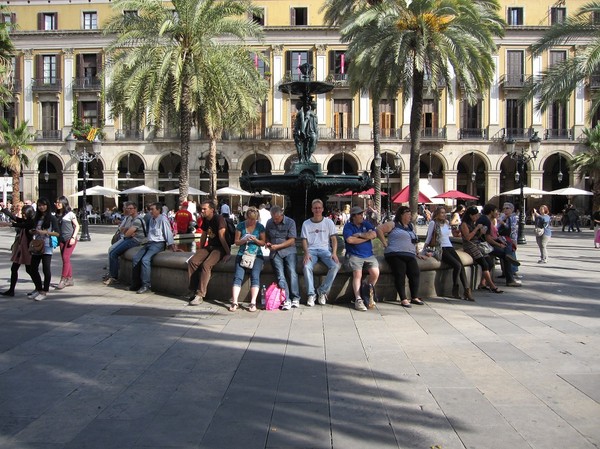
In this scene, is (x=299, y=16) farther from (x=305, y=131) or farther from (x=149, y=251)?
(x=149, y=251)

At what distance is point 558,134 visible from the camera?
3994cm

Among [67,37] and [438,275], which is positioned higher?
[67,37]

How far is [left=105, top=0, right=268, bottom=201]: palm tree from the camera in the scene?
19219 millimetres

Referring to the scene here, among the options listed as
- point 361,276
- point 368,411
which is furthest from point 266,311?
point 368,411

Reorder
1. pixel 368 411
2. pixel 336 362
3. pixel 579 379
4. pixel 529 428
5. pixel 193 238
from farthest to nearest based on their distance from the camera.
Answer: pixel 193 238 → pixel 336 362 → pixel 579 379 → pixel 368 411 → pixel 529 428

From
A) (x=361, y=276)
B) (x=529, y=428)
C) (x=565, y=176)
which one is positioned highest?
(x=565, y=176)

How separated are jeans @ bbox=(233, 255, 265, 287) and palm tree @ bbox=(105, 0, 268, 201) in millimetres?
11965

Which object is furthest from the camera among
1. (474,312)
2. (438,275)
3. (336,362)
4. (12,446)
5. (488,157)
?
(488,157)

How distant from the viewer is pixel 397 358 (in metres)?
5.58

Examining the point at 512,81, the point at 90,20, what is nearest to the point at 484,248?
the point at 512,81

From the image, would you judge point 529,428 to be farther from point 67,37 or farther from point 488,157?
point 67,37

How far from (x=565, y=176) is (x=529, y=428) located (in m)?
42.4

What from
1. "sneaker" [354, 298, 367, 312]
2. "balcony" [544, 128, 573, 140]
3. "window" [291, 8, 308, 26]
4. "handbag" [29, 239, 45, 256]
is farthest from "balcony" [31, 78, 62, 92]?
"sneaker" [354, 298, 367, 312]

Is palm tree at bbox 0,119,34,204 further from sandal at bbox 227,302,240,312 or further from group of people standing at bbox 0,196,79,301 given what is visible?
sandal at bbox 227,302,240,312
